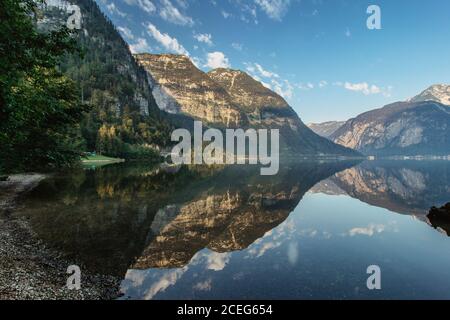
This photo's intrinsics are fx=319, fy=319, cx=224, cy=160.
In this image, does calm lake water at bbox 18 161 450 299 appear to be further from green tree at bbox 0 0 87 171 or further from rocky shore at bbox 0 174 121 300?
green tree at bbox 0 0 87 171

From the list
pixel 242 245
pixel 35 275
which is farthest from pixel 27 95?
pixel 242 245

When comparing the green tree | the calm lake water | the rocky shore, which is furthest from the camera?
the calm lake water

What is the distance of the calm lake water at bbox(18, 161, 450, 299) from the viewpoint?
20.8 meters

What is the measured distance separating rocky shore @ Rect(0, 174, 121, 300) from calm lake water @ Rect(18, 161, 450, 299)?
1.17 meters

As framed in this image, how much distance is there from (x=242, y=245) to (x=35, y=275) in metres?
18.4

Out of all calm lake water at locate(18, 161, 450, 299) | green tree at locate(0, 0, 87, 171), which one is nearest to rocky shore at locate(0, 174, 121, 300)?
calm lake water at locate(18, 161, 450, 299)

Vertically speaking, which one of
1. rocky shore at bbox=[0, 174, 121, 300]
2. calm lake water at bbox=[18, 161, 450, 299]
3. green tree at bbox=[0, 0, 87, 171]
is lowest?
calm lake water at bbox=[18, 161, 450, 299]

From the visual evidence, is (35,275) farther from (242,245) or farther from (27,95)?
(242,245)

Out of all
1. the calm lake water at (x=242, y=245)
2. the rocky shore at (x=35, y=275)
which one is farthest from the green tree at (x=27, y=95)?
the calm lake water at (x=242, y=245)

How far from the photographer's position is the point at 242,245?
3119 cm
